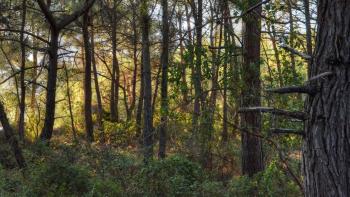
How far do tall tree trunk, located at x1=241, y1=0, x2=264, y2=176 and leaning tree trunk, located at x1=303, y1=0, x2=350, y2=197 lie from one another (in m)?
3.30

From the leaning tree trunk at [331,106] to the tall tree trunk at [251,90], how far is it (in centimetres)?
330

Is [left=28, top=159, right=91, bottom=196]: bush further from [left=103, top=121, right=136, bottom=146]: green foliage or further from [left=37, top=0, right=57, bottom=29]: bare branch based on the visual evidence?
[left=37, top=0, right=57, bottom=29]: bare branch

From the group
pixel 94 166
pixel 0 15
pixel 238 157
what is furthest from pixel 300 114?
pixel 0 15

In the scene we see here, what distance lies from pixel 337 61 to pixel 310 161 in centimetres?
71

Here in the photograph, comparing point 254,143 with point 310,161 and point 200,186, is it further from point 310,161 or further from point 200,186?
point 310,161

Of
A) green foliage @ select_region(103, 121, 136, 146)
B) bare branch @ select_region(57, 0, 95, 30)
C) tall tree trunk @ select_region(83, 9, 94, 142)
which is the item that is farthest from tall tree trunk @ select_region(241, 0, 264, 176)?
tall tree trunk @ select_region(83, 9, 94, 142)

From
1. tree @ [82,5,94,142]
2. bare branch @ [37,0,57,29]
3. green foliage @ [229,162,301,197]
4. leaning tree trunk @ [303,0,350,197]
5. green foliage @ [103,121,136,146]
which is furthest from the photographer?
tree @ [82,5,94,142]

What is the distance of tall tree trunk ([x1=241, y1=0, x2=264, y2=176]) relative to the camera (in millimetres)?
6746

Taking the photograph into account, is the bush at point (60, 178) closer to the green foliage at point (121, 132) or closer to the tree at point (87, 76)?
the green foliage at point (121, 132)

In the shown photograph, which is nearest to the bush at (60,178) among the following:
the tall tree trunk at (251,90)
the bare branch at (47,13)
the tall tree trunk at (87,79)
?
the tall tree trunk at (251,90)

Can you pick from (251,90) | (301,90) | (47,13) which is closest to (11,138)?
(47,13)

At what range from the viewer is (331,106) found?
9.48 ft

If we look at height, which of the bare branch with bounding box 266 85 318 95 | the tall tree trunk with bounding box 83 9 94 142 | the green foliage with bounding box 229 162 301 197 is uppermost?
the tall tree trunk with bounding box 83 9 94 142

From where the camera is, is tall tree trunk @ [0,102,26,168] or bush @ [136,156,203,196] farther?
tall tree trunk @ [0,102,26,168]
